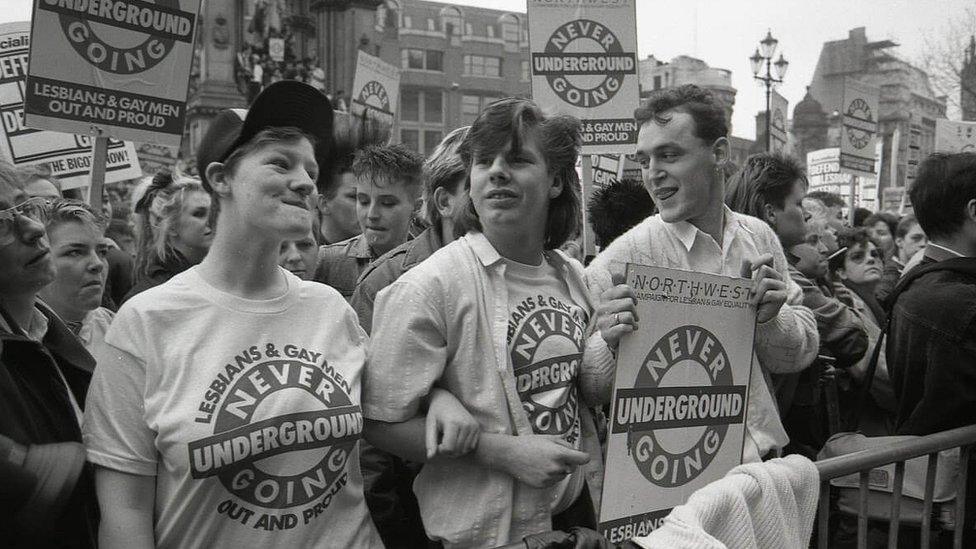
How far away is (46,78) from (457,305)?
2.64m

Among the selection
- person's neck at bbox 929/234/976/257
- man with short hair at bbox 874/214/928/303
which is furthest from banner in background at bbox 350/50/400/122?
person's neck at bbox 929/234/976/257

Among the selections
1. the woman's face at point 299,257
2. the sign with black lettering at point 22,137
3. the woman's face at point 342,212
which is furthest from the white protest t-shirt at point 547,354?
the sign with black lettering at point 22,137

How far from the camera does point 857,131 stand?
37.5ft

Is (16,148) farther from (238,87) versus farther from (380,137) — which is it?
(238,87)

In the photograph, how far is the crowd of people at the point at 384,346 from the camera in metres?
1.89

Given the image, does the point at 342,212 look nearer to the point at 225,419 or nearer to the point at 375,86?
the point at 375,86

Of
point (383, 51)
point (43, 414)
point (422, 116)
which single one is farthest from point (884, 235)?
point (422, 116)

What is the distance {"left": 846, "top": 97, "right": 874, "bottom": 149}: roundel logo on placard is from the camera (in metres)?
11.4

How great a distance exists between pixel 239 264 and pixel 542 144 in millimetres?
923

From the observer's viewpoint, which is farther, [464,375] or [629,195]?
[629,195]

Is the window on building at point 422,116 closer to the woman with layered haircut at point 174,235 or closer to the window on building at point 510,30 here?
the window on building at point 510,30

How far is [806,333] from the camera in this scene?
2.94m

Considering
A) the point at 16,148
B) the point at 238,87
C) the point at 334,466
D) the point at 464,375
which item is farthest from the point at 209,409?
the point at 238,87

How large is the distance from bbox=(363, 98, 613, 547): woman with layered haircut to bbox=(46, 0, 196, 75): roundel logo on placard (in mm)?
2242
